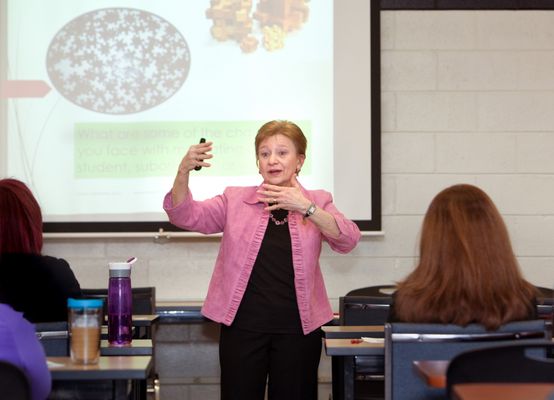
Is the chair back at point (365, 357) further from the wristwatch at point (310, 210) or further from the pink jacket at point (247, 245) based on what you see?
the wristwatch at point (310, 210)

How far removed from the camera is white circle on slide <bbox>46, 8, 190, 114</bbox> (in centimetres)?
449

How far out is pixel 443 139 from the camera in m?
4.54

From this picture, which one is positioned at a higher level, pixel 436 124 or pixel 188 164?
pixel 436 124

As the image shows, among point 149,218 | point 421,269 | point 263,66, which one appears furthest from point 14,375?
point 263,66

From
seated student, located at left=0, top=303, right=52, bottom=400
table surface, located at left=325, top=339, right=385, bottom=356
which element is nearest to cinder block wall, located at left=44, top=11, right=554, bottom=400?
table surface, located at left=325, top=339, right=385, bottom=356

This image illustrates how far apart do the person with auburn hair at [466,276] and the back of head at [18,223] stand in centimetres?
123

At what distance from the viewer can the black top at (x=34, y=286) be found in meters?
2.78

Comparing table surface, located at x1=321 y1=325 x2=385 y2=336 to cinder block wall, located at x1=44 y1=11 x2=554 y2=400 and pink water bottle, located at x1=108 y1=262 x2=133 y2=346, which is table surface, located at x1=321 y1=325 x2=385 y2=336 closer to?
pink water bottle, located at x1=108 y1=262 x2=133 y2=346

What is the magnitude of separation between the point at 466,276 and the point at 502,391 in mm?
679

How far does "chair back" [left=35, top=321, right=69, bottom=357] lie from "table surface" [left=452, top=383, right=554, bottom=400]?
4.13 feet

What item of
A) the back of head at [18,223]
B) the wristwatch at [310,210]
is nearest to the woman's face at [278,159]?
the wristwatch at [310,210]

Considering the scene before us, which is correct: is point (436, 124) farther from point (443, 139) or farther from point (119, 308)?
point (119, 308)

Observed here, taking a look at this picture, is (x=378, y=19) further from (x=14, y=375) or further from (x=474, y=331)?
(x=14, y=375)

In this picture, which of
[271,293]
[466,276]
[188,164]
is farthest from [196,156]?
Result: [466,276]
